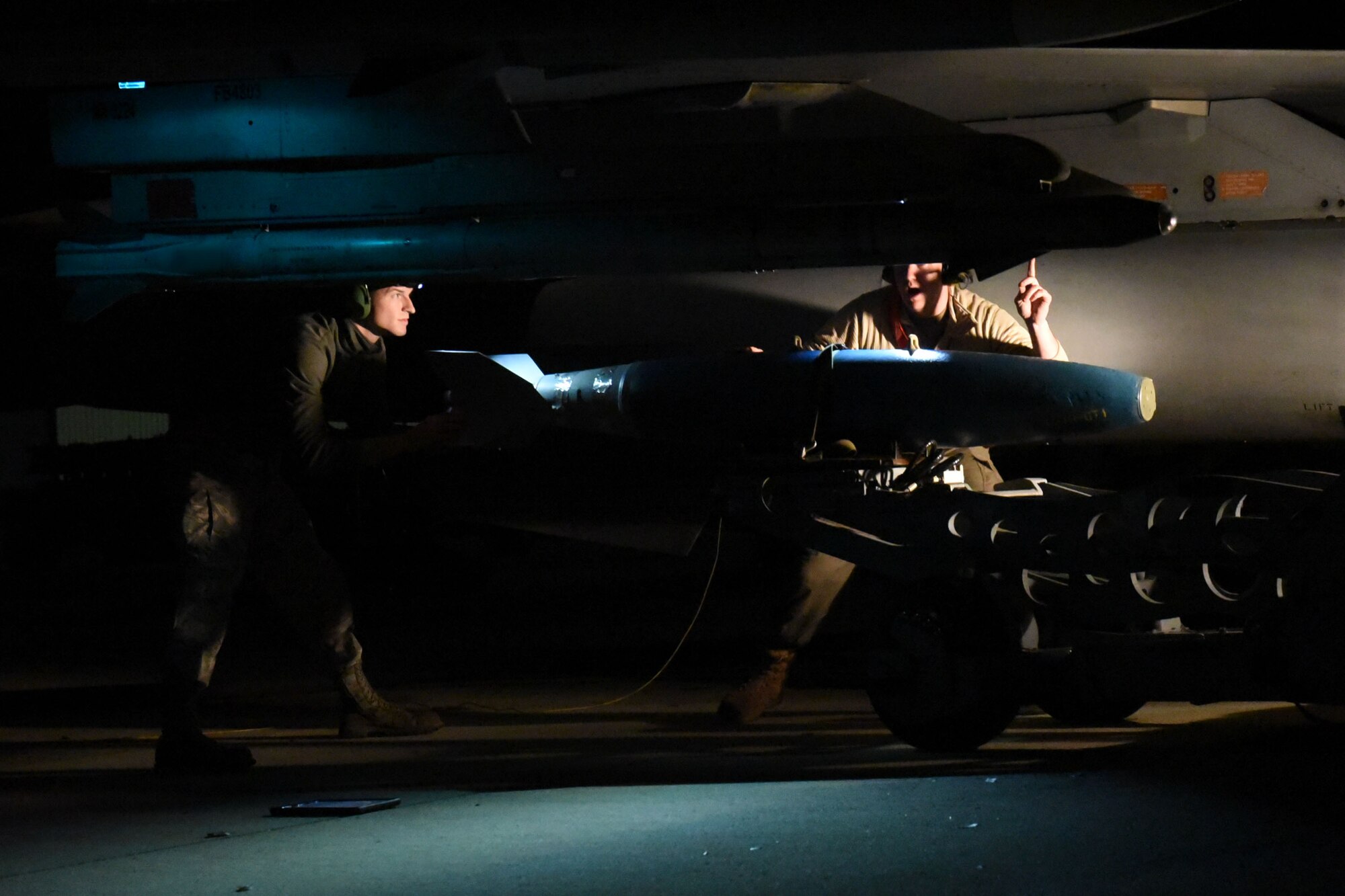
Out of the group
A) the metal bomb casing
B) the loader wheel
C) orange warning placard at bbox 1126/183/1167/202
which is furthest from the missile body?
orange warning placard at bbox 1126/183/1167/202

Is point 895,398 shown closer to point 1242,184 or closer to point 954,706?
point 954,706

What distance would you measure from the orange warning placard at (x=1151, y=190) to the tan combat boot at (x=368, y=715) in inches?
167

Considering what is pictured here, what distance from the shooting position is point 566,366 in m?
7.68

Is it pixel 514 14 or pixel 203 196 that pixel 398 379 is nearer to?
pixel 203 196

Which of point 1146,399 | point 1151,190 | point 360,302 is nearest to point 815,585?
point 1146,399

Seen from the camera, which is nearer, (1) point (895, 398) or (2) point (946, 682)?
(2) point (946, 682)

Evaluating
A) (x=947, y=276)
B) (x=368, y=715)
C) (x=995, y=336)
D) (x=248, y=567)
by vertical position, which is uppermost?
(x=947, y=276)

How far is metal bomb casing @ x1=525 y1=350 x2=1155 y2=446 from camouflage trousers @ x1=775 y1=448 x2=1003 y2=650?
0.50 feet

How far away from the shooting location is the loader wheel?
4359 millimetres

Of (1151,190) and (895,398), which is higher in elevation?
(1151,190)

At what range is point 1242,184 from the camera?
7059 millimetres

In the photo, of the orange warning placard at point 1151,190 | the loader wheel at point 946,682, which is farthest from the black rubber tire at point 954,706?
the orange warning placard at point 1151,190

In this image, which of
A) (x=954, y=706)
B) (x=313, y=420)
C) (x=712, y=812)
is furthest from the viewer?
(x=313, y=420)

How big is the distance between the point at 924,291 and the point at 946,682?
2.18m
